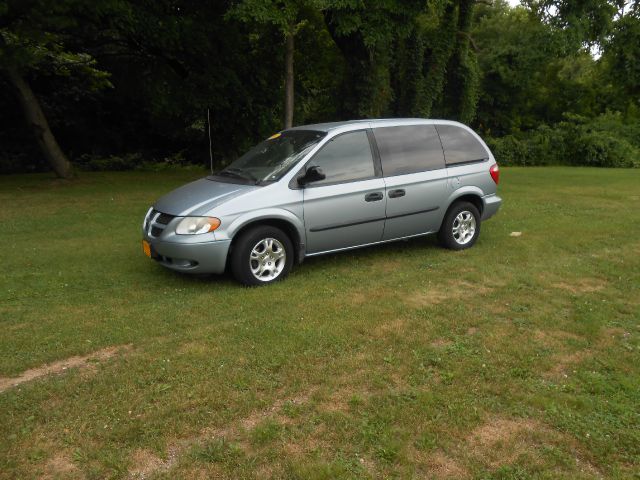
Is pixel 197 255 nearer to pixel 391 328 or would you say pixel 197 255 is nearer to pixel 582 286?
pixel 391 328

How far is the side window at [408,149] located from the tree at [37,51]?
855cm

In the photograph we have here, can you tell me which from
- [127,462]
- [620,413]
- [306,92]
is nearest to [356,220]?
[620,413]

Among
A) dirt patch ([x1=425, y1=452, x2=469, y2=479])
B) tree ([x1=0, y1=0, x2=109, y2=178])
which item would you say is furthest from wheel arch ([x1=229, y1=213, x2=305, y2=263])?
tree ([x1=0, y1=0, x2=109, y2=178])

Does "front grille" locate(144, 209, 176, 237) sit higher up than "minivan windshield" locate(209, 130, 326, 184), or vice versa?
"minivan windshield" locate(209, 130, 326, 184)

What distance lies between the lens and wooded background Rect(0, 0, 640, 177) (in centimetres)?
1405

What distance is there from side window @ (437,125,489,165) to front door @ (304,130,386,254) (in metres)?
1.27

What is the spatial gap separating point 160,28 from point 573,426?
1517cm

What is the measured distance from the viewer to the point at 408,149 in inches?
276

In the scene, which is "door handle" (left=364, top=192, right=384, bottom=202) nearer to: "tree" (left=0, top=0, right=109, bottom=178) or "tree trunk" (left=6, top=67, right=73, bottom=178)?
"tree" (left=0, top=0, right=109, bottom=178)

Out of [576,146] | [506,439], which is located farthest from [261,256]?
[576,146]

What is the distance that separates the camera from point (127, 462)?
2.97m

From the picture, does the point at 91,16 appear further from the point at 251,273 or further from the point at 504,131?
the point at 504,131

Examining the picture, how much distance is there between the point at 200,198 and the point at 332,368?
2782 millimetres

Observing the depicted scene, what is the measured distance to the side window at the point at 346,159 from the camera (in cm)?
636
